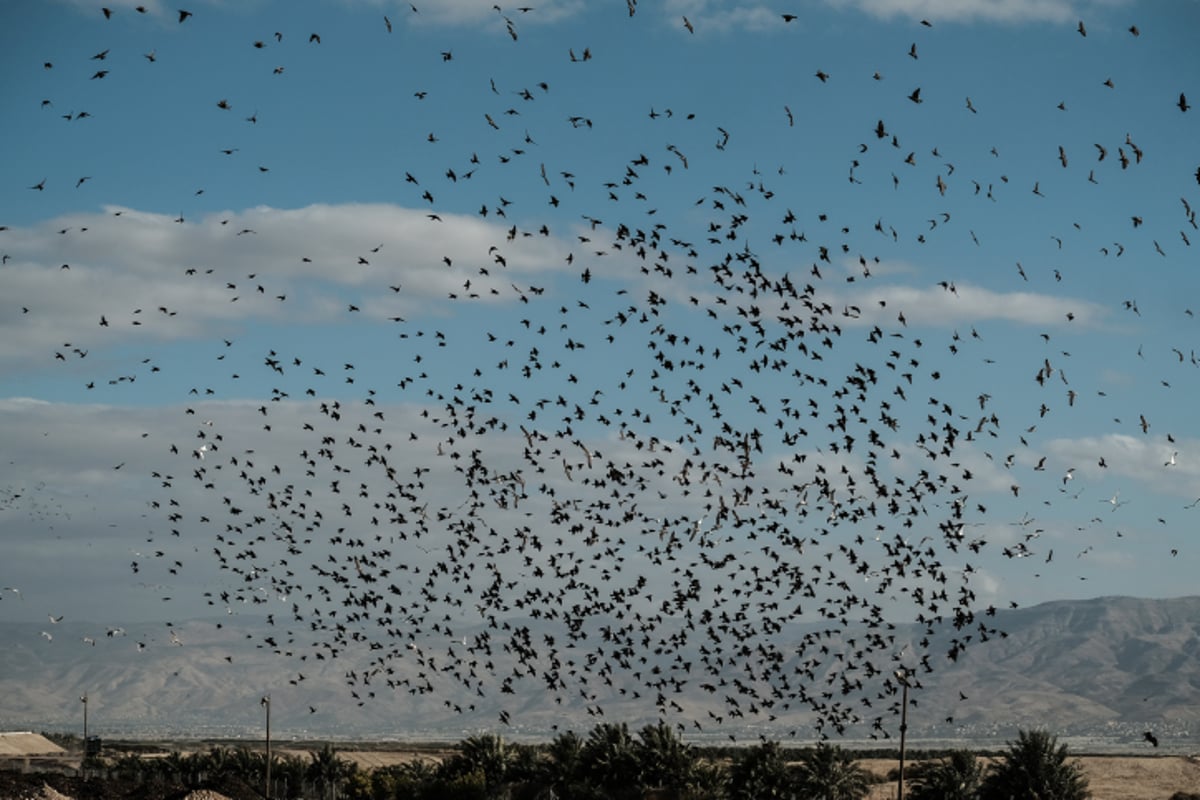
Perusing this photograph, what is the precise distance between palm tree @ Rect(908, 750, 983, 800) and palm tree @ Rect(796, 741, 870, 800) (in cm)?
572

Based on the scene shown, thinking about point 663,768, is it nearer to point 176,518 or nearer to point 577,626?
point 577,626

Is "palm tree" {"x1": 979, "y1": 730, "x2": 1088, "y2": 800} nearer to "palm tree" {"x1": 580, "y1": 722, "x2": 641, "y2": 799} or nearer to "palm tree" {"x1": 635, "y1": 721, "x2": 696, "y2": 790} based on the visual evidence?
"palm tree" {"x1": 635, "y1": 721, "x2": 696, "y2": 790}

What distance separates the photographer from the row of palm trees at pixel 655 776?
172ft

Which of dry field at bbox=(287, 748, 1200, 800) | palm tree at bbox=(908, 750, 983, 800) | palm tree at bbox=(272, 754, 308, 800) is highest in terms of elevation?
palm tree at bbox=(908, 750, 983, 800)

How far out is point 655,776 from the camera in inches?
2483

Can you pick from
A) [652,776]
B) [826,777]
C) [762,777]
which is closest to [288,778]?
[652,776]

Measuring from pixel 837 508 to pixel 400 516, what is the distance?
1688 cm

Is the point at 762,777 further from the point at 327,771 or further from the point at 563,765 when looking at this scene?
the point at 327,771

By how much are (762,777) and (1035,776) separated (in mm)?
12931

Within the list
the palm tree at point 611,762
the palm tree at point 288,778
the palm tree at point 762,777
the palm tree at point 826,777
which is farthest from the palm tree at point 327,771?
the palm tree at point 826,777

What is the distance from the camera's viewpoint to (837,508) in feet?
173

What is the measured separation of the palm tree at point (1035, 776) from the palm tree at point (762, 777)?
1049 cm

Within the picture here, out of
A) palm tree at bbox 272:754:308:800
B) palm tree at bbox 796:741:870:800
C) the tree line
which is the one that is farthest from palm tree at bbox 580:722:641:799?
palm tree at bbox 272:754:308:800

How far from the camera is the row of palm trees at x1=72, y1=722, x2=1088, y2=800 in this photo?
5247cm
